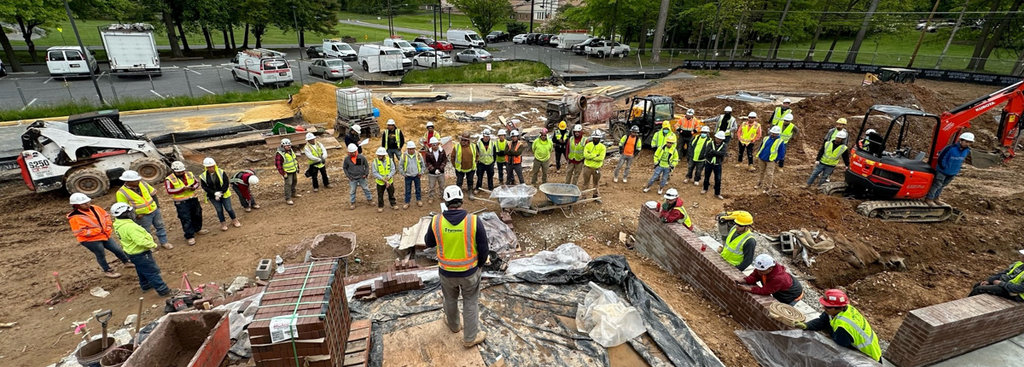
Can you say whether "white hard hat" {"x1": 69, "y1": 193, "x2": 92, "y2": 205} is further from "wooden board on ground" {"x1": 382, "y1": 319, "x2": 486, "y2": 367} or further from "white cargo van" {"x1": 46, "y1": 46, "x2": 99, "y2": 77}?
"white cargo van" {"x1": 46, "y1": 46, "x2": 99, "y2": 77}

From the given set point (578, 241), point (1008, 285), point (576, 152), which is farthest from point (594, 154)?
point (1008, 285)

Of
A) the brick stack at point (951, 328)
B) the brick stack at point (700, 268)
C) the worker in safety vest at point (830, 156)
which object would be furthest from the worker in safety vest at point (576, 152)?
the brick stack at point (951, 328)

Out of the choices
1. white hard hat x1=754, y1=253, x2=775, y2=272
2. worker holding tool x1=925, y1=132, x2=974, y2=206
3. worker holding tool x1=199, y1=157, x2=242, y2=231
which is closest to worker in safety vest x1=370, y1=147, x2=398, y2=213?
worker holding tool x1=199, y1=157, x2=242, y2=231

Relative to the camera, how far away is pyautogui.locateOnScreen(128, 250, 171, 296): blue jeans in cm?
639

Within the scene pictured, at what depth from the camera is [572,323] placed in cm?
526

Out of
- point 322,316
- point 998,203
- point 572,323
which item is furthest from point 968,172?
point 322,316

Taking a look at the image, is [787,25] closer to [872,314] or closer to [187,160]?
[872,314]

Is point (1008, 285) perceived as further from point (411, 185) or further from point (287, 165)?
point (287, 165)

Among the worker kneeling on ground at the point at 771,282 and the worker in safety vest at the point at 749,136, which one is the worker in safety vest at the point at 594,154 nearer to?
the worker kneeling on ground at the point at 771,282

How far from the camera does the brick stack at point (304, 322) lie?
3830 mm

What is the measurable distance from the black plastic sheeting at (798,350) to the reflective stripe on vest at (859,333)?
98mm

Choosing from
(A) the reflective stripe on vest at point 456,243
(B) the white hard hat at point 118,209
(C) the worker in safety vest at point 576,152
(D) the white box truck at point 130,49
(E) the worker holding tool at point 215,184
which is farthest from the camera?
(D) the white box truck at point 130,49

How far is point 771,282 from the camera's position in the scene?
211 inches

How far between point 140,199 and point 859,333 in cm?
1048
